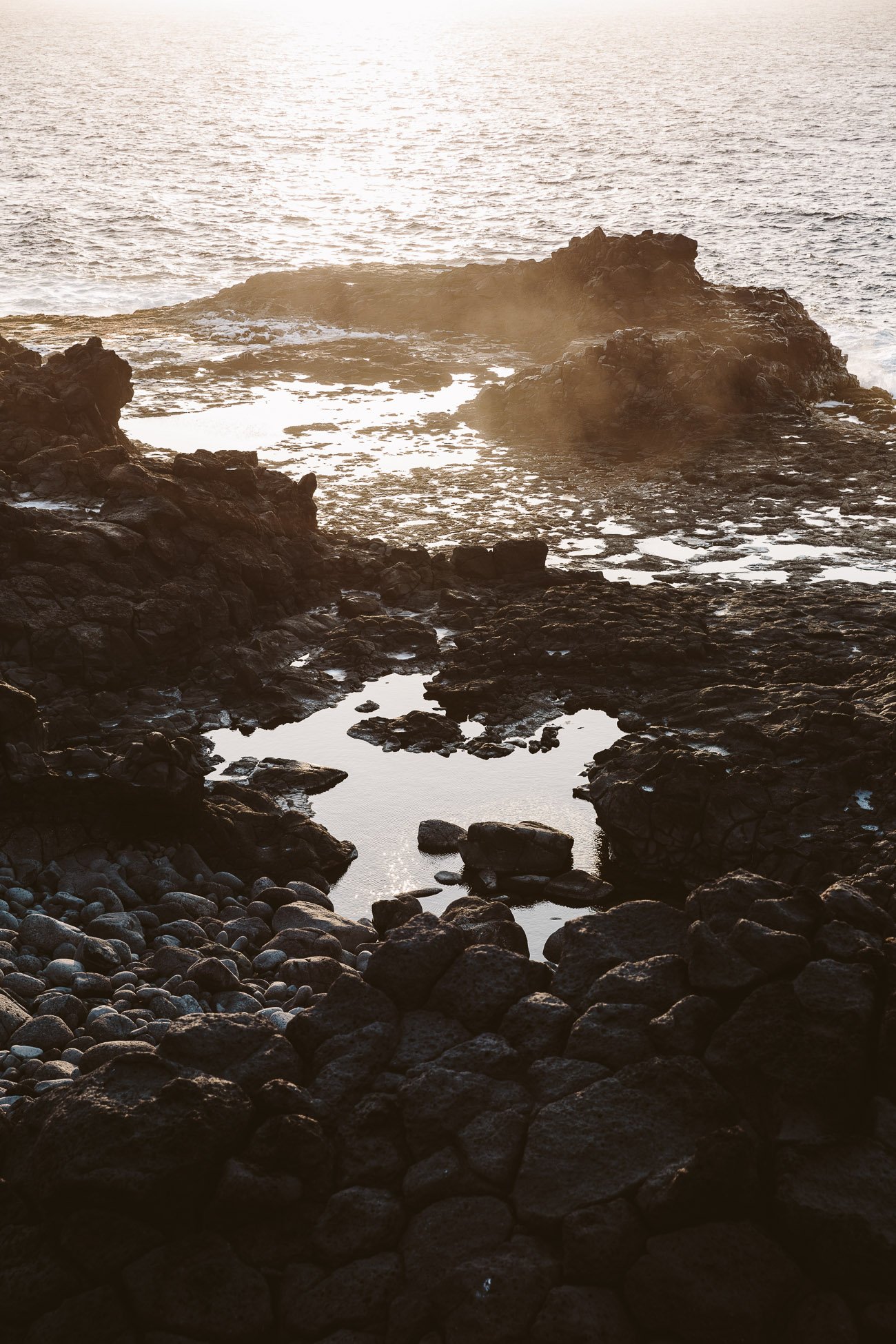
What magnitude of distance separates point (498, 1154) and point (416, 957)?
1.84 meters

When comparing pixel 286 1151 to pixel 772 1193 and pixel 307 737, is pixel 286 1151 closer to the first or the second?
pixel 772 1193

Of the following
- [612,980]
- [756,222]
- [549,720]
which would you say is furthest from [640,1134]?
[756,222]

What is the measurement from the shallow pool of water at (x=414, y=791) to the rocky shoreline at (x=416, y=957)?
0.84 ft

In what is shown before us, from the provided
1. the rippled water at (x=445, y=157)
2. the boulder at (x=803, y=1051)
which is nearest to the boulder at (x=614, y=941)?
the boulder at (x=803, y=1051)

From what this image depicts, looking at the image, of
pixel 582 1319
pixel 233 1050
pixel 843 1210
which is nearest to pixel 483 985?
pixel 233 1050

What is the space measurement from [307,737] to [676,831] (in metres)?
5.37

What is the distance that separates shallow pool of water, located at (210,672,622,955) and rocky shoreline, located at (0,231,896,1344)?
0.26 meters

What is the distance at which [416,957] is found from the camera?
9273 millimetres

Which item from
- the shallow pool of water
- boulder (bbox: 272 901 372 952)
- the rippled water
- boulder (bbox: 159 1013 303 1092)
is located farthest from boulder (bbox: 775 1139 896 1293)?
the rippled water

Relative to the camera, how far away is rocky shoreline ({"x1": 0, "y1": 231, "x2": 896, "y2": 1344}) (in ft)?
23.3

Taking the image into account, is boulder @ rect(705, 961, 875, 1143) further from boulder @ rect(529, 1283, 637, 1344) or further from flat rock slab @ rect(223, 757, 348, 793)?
flat rock slab @ rect(223, 757, 348, 793)

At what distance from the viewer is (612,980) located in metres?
8.95

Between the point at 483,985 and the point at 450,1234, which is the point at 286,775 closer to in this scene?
the point at 483,985

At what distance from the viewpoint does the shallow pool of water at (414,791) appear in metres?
13.6
